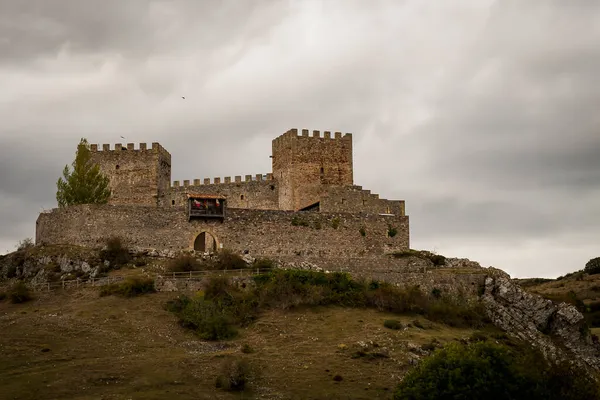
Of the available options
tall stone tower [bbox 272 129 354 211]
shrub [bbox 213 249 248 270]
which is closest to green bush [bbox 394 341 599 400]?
shrub [bbox 213 249 248 270]

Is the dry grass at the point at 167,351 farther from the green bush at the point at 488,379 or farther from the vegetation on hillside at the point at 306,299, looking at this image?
the green bush at the point at 488,379

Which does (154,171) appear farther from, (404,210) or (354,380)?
(354,380)

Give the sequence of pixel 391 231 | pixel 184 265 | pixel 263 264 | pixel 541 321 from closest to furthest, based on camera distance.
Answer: pixel 184 265
pixel 541 321
pixel 263 264
pixel 391 231

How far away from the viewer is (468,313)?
60406 mm

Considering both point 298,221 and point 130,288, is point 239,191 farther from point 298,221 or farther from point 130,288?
point 130,288

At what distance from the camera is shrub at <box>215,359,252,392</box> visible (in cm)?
4484

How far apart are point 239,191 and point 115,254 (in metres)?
17.9

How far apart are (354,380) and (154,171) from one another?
34968 millimetres

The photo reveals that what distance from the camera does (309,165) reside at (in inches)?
2965

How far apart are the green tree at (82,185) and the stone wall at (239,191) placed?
6.33 meters

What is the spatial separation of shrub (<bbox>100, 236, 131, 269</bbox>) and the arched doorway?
213 inches

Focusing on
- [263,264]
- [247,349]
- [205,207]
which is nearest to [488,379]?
[247,349]

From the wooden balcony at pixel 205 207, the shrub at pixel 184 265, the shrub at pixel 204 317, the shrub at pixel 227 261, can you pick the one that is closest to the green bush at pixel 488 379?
the shrub at pixel 204 317

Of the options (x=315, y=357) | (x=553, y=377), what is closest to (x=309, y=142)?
(x=315, y=357)
